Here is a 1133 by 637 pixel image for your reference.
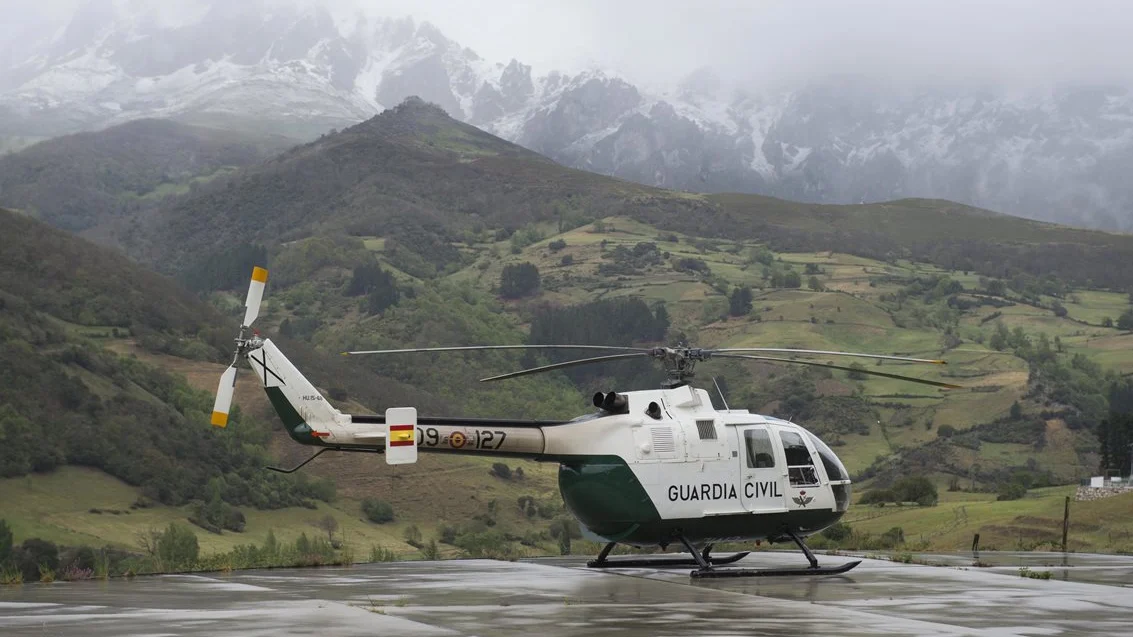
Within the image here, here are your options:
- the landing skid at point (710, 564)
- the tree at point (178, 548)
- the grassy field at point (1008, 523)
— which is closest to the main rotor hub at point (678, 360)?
the landing skid at point (710, 564)

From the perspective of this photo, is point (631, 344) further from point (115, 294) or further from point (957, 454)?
point (115, 294)

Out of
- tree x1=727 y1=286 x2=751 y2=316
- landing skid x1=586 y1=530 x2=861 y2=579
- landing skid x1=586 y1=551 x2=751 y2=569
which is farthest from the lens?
tree x1=727 y1=286 x2=751 y2=316

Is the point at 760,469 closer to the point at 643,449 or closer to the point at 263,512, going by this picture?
the point at 643,449

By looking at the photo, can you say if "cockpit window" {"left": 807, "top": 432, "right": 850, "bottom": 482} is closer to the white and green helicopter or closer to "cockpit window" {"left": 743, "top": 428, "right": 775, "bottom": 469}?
the white and green helicopter

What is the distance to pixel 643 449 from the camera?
22094mm

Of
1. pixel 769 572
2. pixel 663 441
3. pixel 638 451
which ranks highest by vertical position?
pixel 663 441

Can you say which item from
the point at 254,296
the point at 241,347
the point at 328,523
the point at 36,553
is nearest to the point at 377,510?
the point at 328,523

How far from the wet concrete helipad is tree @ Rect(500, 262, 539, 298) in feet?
517

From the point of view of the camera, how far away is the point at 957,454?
352ft

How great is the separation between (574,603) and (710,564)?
5.06 meters

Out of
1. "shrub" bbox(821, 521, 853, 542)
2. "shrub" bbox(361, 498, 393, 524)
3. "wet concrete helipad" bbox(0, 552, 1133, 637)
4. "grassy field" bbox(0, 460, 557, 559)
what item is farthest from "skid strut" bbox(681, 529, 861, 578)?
"shrub" bbox(361, 498, 393, 524)

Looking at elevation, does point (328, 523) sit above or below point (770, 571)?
below

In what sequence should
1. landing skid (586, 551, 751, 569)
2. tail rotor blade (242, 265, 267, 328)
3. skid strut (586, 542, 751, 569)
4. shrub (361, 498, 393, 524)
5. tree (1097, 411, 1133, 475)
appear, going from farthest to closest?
1. tree (1097, 411, 1133, 475)
2. shrub (361, 498, 393, 524)
3. landing skid (586, 551, 751, 569)
4. skid strut (586, 542, 751, 569)
5. tail rotor blade (242, 265, 267, 328)

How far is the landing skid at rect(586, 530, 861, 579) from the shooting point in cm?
2139
